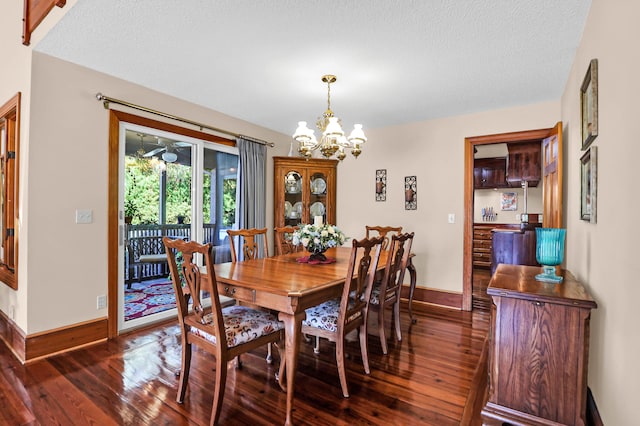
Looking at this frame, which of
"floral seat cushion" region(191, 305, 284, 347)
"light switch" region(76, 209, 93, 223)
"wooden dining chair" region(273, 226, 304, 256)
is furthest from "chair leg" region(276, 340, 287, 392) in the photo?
"light switch" region(76, 209, 93, 223)

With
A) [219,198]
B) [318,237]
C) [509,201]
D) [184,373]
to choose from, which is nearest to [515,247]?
[318,237]

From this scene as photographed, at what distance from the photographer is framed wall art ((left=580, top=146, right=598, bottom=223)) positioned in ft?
5.52

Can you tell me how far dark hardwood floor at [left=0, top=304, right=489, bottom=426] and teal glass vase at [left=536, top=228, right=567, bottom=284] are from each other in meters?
0.89

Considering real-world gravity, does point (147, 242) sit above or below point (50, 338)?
above

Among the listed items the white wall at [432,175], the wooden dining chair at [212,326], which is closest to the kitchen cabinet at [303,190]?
the white wall at [432,175]

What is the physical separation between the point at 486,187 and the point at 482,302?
3575 mm

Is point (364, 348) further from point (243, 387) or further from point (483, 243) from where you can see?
point (483, 243)

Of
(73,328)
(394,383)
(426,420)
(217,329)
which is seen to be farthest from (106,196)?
(426,420)

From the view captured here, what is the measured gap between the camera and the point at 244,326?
1.93 metres

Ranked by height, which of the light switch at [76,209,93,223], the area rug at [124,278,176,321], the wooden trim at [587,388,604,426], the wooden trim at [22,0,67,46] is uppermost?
the wooden trim at [22,0,67,46]

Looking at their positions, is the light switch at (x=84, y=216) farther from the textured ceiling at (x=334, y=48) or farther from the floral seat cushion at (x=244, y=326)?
the floral seat cushion at (x=244, y=326)

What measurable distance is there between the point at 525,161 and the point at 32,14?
5.17 m

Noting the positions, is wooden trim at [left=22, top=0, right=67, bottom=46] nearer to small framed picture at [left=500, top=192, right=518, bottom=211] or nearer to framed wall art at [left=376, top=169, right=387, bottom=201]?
framed wall art at [left=376, top=169, right=387, bottom=201]

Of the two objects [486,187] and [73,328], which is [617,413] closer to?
[73,328]
